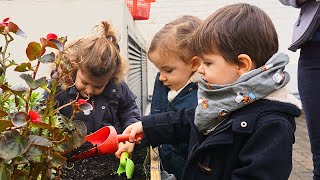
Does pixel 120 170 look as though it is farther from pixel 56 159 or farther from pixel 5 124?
pixel 5 124

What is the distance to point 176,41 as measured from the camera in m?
2.22

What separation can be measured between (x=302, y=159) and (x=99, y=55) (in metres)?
3.62

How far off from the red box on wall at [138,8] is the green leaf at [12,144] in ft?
13.4

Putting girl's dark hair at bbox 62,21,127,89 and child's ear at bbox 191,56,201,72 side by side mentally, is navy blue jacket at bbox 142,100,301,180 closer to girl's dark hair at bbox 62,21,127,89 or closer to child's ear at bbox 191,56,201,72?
child's ear at bbox 191,56,201,72

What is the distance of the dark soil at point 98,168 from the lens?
1844 millimetres

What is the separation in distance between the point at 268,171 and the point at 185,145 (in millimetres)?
713

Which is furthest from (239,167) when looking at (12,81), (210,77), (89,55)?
(12,81)

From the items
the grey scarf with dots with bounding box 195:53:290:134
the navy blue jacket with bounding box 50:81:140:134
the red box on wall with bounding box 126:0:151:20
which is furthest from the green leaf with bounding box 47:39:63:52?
the red box on wall with bounding box 126:0:151:20

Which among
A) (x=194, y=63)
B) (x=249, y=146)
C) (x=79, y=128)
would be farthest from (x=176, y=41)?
(x=79, y=128)

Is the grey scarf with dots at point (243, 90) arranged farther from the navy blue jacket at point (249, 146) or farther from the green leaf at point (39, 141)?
the green leaf at point (39, 141)

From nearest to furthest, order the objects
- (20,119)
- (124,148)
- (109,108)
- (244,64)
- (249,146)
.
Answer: (20,119)
(249,146)
(244,64)
(124,148)
(109,108)

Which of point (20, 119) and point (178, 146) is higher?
point (20, 119)

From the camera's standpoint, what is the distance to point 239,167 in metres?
1.54

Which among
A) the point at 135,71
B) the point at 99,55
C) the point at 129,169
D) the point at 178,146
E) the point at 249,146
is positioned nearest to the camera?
the point at 249,146
